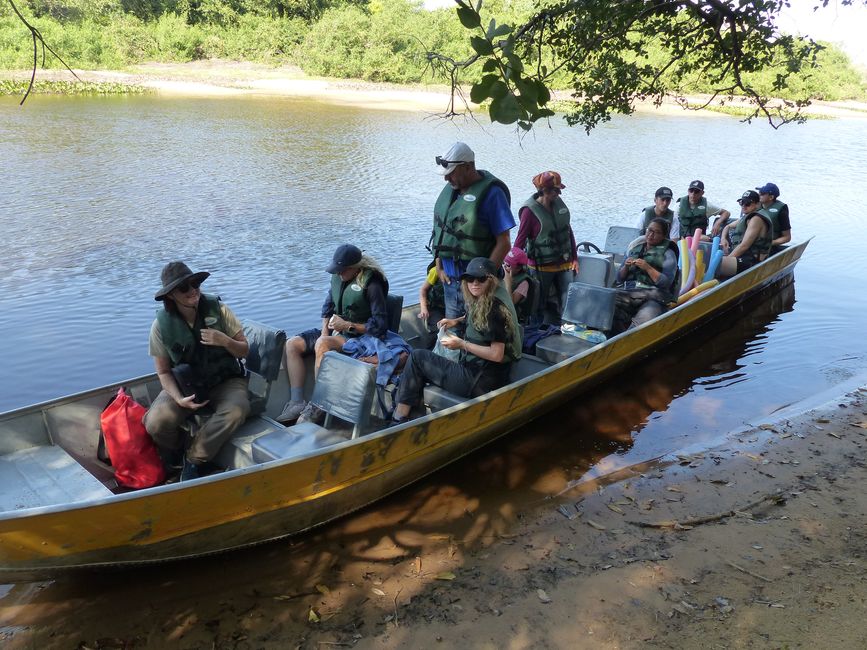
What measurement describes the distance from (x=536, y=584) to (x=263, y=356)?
2547 mm

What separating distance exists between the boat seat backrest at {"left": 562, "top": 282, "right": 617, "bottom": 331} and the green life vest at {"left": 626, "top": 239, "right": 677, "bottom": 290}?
87 centimetres

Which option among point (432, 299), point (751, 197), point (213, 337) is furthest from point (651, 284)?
point (213, 337)

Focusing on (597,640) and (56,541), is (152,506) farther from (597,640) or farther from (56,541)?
(597,640)

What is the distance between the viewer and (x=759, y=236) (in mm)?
9367

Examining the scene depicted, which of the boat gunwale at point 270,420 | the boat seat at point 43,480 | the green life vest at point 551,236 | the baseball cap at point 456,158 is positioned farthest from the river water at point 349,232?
the baseball cap at point 456,158

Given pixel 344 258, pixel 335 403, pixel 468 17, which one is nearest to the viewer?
pixel 468 17

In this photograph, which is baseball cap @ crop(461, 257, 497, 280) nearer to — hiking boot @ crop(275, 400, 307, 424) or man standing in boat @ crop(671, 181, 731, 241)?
hiking boot @ crop(275, 400, 307, 424)

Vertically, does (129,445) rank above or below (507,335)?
below

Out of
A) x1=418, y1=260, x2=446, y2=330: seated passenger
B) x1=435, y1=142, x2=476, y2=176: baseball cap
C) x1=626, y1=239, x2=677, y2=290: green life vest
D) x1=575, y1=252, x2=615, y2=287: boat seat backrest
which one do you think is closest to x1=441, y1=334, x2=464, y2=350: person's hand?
x1=418, y1=260, x2=446, y2=330: seated passenger

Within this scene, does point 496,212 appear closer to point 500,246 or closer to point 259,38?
point 500,246

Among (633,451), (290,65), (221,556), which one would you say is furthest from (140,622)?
(290,65)

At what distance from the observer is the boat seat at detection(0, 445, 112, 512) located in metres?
4.18

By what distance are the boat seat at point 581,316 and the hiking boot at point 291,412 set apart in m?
2.31

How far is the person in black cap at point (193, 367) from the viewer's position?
4.32 m
